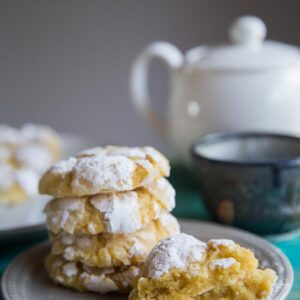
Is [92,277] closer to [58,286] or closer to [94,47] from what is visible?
[58,286]

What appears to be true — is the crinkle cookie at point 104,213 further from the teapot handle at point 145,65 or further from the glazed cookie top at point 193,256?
the teapot handle at point 145,65

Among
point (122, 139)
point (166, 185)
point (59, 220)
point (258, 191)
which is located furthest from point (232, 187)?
point (122, 139)

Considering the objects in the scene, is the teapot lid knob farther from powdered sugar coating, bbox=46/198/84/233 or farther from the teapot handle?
powdered sugar coating, bbox=46/198/84/233

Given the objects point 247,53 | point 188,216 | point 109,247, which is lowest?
point 188,216

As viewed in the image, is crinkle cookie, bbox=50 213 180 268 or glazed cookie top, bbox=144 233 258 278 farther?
crinkle cookie, bbox=50 213 180 268

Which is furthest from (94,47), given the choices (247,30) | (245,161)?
(245,161)

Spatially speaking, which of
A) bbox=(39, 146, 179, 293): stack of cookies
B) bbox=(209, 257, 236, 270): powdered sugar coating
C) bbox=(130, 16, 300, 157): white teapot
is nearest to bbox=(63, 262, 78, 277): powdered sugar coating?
→ bbox=(39, 146, 179, 293): stack of cookies

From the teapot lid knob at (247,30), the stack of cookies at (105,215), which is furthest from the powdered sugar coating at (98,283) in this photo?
the teapot lid knob at (247,30)
